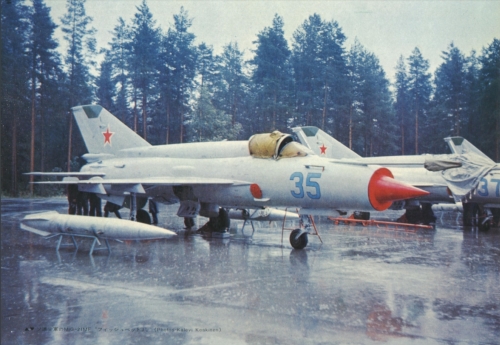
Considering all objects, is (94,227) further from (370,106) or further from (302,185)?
(370,106)

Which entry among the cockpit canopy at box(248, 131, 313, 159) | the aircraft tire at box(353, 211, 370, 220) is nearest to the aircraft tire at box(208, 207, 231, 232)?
the cockpit canopy at box(248, 131, 313, 159)

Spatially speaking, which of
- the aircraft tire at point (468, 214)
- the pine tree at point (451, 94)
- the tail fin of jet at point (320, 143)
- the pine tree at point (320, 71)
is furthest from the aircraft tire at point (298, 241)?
the pine tree at point (451, 94)

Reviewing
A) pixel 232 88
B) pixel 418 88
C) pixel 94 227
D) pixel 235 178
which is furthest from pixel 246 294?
pixel 418 88

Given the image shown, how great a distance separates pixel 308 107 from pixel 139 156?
1551 centimetres

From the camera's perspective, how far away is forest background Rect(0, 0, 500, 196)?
18.2m

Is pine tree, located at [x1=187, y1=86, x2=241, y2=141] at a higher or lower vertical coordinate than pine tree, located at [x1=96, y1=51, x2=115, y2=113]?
lower

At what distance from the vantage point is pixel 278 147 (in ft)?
34.8

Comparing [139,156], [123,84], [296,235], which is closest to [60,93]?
[123,84]

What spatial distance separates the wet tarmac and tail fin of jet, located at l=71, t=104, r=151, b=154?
4.06 meters

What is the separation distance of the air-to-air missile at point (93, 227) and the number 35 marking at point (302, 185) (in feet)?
10.2

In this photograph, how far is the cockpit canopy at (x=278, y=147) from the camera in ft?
34.5

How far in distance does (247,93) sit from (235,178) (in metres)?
18.7

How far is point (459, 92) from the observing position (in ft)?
81.1

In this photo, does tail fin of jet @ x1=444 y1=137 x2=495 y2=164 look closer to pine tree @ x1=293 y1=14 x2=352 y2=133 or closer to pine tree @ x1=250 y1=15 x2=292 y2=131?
pine tree @ x1=293 y1=14 x2=352 y2=133
